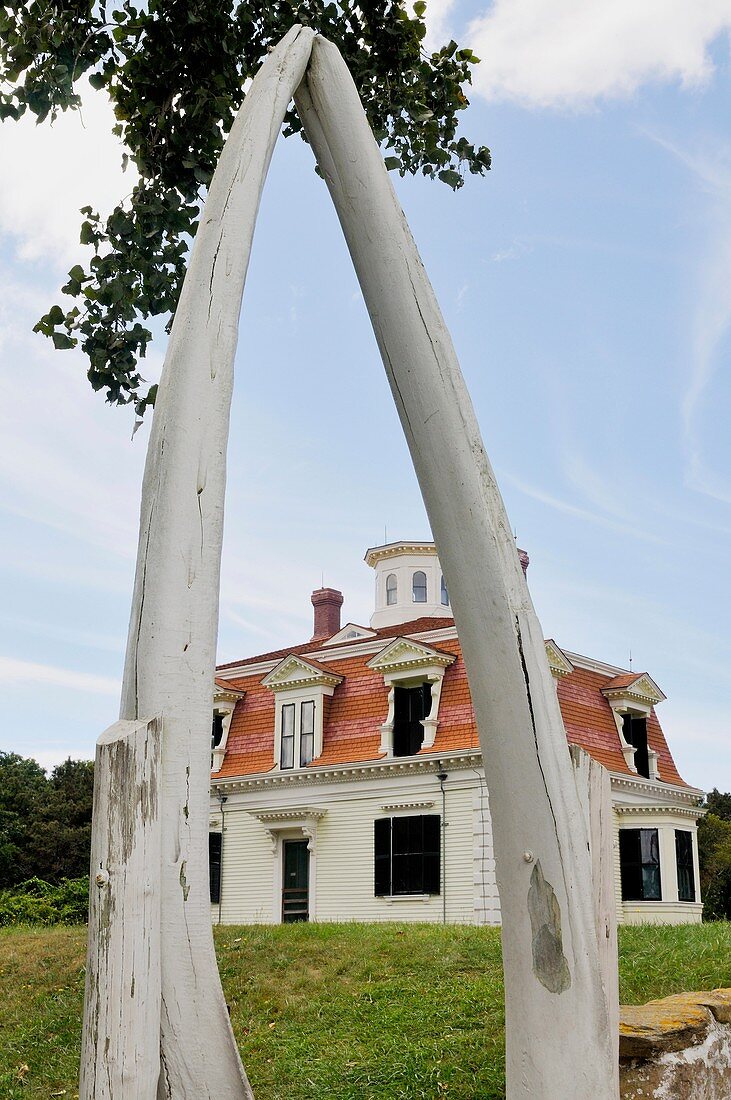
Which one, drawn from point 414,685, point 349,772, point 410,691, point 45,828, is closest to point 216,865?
point 349,772

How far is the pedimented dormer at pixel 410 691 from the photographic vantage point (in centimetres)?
2058

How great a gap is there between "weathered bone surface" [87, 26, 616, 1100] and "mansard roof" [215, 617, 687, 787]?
54.2 ft

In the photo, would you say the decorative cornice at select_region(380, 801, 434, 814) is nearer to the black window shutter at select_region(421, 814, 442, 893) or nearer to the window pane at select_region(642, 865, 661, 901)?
the black window shutter at select_region(421, 814, 442, 893)

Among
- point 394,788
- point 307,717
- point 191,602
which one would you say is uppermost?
point 307,717

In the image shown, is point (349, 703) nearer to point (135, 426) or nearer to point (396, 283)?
point (135, 426)

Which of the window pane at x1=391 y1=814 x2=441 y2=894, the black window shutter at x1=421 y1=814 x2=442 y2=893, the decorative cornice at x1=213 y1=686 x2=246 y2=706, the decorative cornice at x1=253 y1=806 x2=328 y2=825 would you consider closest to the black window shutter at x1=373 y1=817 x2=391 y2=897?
the window pane at x1=391 y1=814 x2=441 y2=894

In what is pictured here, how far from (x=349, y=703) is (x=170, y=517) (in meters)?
19.8

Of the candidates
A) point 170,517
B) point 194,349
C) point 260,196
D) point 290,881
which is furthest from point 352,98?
point 290,881

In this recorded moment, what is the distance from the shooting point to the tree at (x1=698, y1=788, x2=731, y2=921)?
31.3m

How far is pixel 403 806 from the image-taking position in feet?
67.1

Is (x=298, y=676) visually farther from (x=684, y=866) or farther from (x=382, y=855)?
(x=684, y=866)

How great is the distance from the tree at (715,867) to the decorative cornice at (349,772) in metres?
14.2

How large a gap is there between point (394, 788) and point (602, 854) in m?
17.6

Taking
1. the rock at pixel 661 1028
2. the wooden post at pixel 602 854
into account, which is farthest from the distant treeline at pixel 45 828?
the wooden post at pixel 602 854
